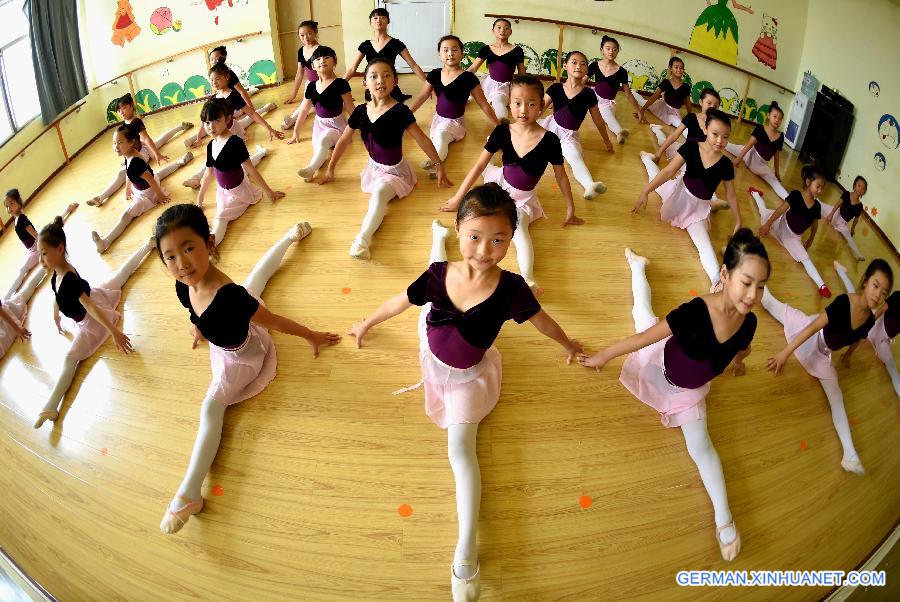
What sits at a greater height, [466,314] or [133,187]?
[466,314]

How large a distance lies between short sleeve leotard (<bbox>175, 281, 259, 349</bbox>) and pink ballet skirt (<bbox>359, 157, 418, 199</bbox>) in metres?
1.50

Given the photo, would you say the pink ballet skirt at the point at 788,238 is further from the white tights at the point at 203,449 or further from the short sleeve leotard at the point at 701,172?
the white tights at the point at 203,449

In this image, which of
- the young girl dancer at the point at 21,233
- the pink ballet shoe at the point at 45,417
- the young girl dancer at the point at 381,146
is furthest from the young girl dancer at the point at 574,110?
the pink ballet shoe at the point at 45,417

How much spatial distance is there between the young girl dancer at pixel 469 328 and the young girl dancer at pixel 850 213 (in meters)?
1.85

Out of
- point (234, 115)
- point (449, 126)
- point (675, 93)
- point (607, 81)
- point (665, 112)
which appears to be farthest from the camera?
point (665, 112)

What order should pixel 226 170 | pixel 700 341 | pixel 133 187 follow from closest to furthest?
pixel 700 341, pixel 226 170, pixel 133 187

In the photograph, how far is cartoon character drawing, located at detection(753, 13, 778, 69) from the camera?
4.20m

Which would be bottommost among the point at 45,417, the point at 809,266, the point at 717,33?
the point at 45,417

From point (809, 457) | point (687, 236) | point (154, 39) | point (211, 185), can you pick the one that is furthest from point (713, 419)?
point (154, 39)

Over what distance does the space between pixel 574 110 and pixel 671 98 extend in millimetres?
1270

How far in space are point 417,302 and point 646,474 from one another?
1.08 meters

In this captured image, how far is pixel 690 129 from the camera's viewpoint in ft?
11.9

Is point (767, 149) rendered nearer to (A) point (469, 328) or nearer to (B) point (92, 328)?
(A) point (469, 328)

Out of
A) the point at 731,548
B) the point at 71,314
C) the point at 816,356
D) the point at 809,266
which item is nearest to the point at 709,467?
the point at 731,548
